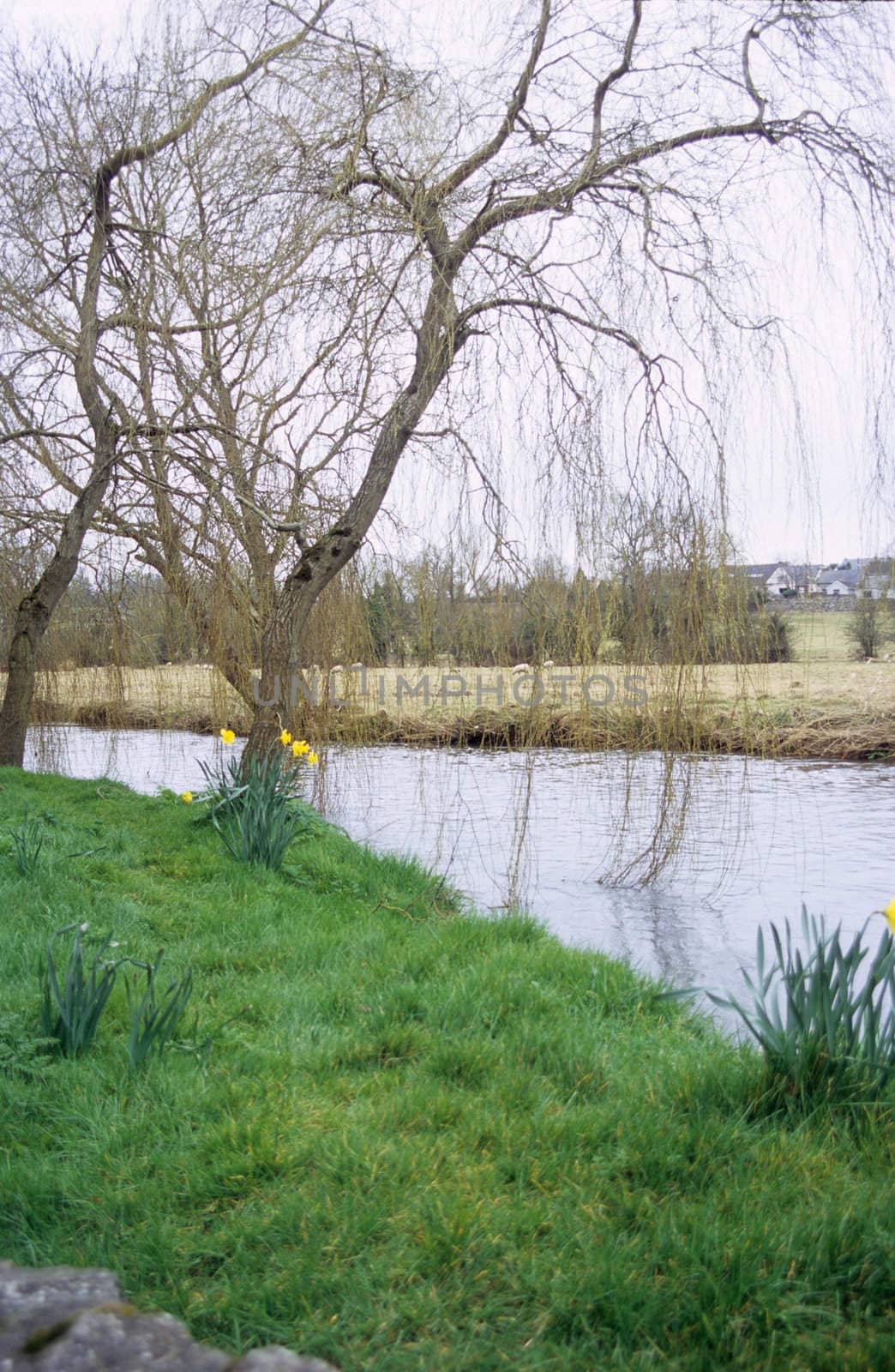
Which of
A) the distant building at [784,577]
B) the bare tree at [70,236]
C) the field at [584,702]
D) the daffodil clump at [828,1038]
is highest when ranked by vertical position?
the bare tree at [70,236]

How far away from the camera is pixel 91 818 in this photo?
Result: 6164mm

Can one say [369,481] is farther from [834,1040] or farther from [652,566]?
[834,1040]

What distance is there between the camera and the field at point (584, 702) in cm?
473

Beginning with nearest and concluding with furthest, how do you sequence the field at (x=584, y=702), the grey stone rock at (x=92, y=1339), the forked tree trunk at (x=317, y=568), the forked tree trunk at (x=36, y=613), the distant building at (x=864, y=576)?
the grey stone rock at (x=92, y=1339) < the distant building at (x=864, y=576) < the field at (x=584, y=702) < the forked tree trunk at (x=317, y=568) < the forked tree trunk at (x=36, y=613)

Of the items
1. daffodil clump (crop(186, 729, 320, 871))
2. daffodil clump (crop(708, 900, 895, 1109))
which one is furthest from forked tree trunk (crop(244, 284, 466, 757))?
daffodil clump (crop(708, 900, 895, 1109))

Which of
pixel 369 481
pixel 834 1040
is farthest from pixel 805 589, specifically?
pixel 369 481

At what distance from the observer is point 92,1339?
0.96m

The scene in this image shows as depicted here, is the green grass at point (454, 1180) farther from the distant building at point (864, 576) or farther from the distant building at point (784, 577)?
the distant building at point (784, 577)

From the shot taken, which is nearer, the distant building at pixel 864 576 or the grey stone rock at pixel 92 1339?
the grey stone rock at pixel 92 1339

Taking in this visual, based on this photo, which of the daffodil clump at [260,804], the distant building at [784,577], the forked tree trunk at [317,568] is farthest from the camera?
the forked tree trunk at [317,568]

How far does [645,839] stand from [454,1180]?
18.5 ft

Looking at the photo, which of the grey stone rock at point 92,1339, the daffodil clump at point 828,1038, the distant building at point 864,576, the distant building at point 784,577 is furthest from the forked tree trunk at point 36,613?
the grey stone rock at point 92,1339

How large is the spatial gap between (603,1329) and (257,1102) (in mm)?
1011

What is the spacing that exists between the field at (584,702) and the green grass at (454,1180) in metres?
1.69
